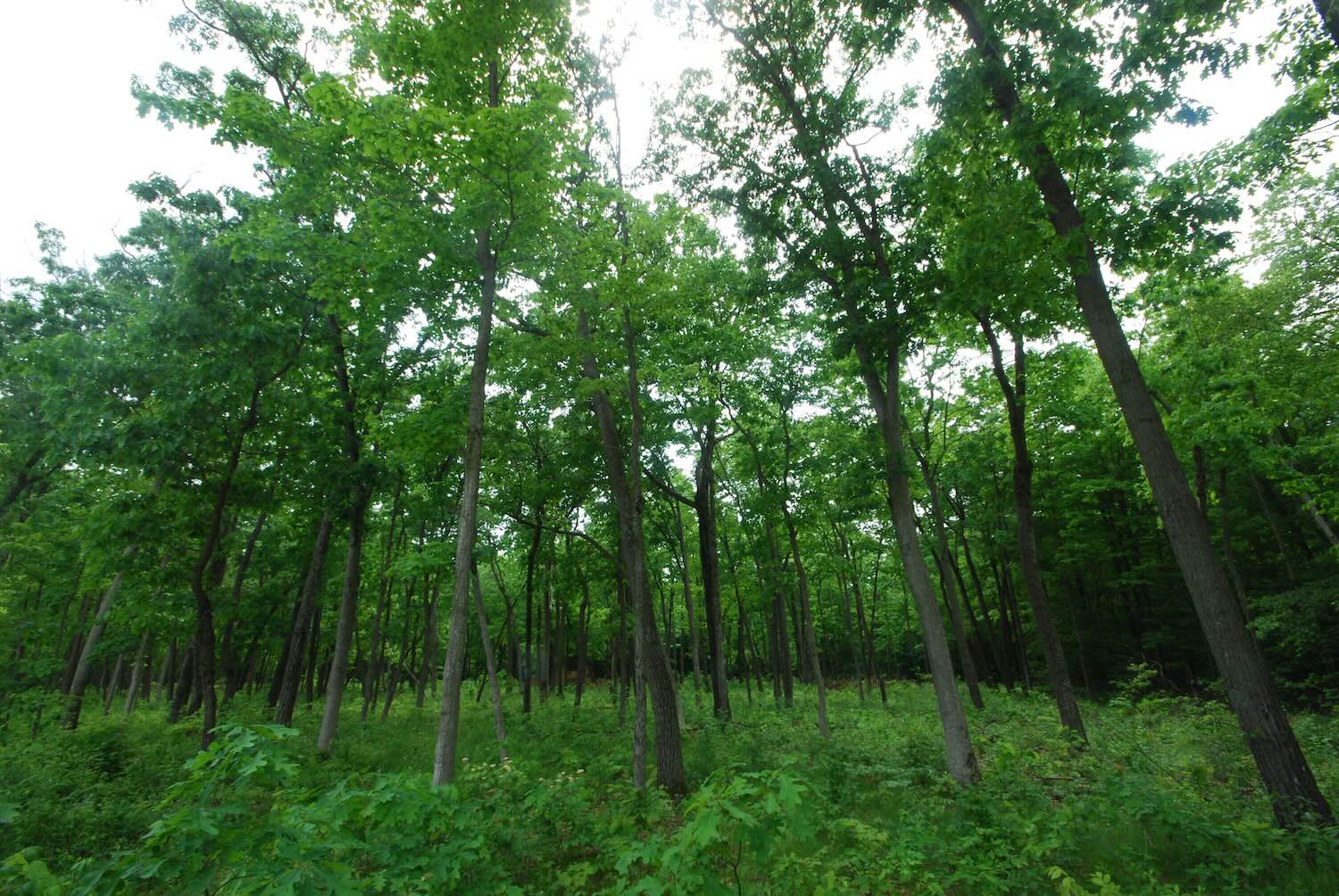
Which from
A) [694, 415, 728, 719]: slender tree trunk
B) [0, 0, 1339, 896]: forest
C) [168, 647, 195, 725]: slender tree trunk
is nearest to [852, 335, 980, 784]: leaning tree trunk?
[0, 0, 1339, 896]: forest

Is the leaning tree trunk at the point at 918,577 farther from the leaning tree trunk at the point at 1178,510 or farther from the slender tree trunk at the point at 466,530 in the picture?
the slender tree trunk at the point at 466,530

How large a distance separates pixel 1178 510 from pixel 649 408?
9.58 m

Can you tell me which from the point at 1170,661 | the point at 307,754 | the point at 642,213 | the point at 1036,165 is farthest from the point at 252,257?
the point at 1170,661

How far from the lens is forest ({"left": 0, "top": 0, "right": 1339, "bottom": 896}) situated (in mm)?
5883

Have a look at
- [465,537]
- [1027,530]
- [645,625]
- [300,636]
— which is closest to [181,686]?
[300,636]

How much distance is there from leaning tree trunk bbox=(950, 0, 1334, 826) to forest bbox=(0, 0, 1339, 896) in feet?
0.18

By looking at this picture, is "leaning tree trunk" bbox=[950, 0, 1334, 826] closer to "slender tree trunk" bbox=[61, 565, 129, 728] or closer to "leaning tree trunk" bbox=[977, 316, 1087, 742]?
"leaning tree trunk" bbox=[977, 316, 1087, 742]

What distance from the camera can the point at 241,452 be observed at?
11.9 meters

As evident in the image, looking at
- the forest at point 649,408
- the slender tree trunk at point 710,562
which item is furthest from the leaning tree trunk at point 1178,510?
the slender tree trunk at point 710,562

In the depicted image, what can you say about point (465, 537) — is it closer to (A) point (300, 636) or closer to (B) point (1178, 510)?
(B) point (1178, 510)

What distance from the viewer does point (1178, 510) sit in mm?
7164

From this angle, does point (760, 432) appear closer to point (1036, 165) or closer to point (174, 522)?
point (1036, 165)

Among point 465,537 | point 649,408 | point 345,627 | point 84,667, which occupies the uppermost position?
point 649,408

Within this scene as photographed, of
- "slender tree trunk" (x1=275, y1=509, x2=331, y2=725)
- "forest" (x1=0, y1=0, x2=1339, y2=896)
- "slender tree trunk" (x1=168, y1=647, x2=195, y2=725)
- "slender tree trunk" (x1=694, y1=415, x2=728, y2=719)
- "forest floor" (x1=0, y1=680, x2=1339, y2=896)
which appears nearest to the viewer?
"forest floor" (x1=0, y1=680, x2=1339, y2=896)
